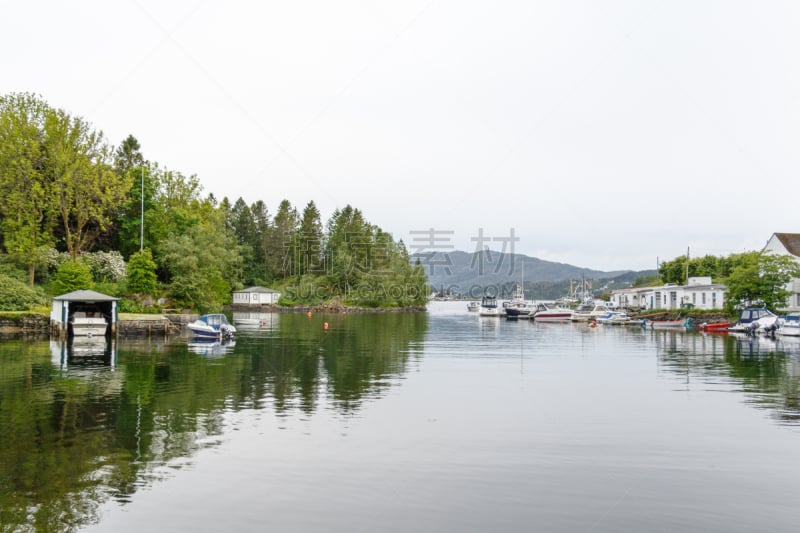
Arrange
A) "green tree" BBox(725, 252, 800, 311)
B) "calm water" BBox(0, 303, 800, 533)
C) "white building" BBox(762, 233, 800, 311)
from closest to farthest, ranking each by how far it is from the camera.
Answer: "calm water" BBox(0, 303, 800, 533), "green tree" BBox(725, 252, 800, 311), "white building" BBox(762, 233, 800, 311)

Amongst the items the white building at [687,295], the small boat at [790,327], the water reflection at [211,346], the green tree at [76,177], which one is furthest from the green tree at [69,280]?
the white building at [687,295]

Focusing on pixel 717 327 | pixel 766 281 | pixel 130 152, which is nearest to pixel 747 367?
pixel 717 327

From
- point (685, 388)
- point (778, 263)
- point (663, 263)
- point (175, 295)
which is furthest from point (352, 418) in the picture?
Result: point (663, 263)

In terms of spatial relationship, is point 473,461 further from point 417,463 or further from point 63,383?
point 63,383

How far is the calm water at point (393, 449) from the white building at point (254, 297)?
10923cm

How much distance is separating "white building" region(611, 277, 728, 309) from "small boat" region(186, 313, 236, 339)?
61.7 meters

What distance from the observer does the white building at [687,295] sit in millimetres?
85062

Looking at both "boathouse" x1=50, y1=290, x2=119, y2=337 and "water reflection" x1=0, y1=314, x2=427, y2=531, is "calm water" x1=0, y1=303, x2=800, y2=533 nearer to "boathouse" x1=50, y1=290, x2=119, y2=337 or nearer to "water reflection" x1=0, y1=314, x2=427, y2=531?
"water reflection" x1=0, y1=314, x2=427, y2=531

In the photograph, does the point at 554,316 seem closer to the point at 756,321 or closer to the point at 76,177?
the point at 756,321

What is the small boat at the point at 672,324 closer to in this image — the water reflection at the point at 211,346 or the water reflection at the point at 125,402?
the water reflection at the point at 125,402

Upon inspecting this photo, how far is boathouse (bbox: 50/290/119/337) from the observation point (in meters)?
45.7

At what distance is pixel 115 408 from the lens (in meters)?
19.6

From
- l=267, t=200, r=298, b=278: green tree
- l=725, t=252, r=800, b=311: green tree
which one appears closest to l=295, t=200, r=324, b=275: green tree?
l=267, t=200, r=298, b=278: green tree

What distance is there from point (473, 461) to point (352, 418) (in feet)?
17.7
